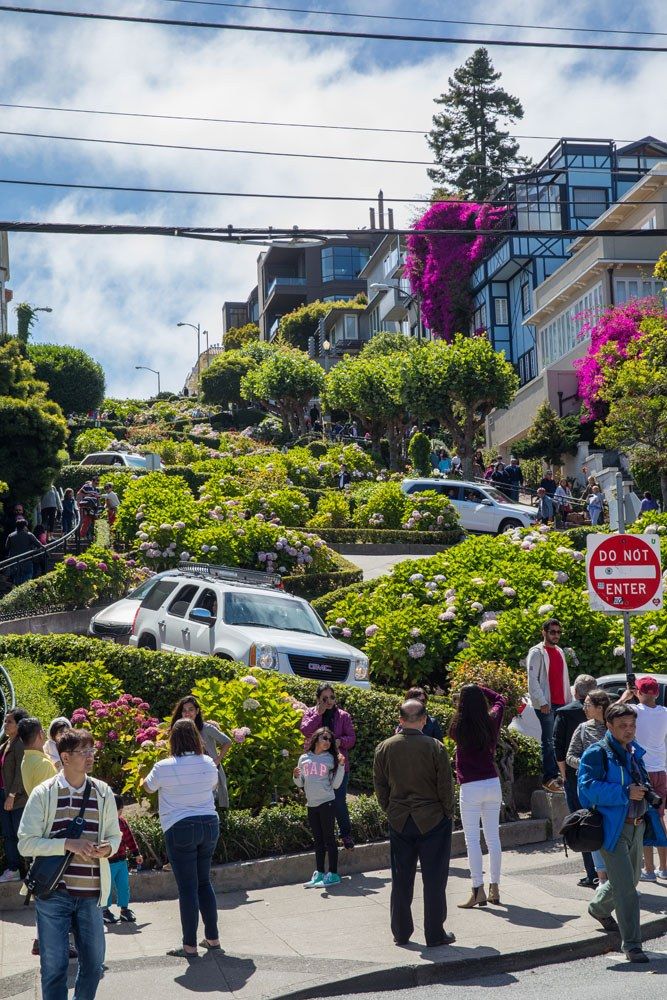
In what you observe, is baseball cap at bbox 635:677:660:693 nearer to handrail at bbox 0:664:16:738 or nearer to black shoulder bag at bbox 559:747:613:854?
black shoulder bag at bbox 559:747:613:854

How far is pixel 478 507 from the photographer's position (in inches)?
1341

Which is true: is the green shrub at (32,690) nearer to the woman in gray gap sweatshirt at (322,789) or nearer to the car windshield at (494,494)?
the woman in gray gap sweatshirt at (322,789)

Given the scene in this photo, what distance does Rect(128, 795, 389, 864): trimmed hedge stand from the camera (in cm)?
1059

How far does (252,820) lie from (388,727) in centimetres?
262

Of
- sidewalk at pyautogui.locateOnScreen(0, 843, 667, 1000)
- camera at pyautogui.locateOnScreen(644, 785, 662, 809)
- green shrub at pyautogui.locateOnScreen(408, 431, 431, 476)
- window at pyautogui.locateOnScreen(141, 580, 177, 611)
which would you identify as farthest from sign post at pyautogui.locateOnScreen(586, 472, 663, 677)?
green shrub at pyautogui.locateOnScreen(408, 431, 431, 476)

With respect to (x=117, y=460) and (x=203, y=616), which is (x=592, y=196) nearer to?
(x=117, y=460)

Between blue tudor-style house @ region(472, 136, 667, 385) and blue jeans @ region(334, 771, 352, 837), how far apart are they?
44.9 m

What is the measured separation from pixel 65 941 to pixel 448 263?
59.5 metres

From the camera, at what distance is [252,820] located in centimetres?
1096

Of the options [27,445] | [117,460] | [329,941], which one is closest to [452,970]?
[329,941]

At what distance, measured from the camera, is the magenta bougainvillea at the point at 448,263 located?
63.6 meters

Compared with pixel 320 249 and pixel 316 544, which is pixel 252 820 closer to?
pixel 316 544

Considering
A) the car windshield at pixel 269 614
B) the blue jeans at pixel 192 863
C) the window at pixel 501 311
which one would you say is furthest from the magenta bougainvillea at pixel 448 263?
the blue jeans at pixel 192 863

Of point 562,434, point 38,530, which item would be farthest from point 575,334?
point 38,530
